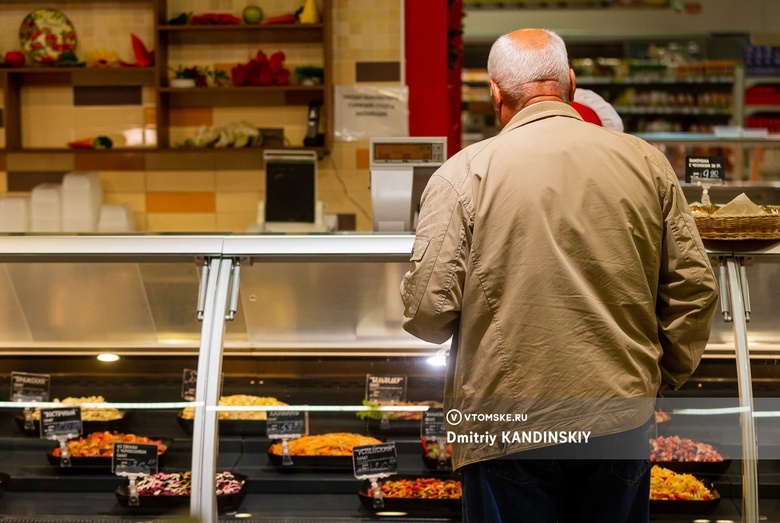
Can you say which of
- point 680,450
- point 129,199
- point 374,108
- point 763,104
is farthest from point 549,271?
point 763,104

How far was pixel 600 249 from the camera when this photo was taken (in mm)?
1706

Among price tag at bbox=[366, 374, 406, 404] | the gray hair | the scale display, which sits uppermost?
→ the gray hair

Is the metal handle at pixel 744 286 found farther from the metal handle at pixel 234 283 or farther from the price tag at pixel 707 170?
the metal handle at pixel 234 283

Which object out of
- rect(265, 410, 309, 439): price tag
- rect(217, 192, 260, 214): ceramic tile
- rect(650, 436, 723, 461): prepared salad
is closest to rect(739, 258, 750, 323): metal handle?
rect(650, 436, 723, 461): prepared salad

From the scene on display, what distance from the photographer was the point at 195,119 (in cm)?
535

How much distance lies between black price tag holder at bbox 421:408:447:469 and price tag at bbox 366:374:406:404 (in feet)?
0.42

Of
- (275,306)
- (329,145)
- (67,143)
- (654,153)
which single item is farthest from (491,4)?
(654,153)

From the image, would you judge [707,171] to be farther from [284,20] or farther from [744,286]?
[284,20]

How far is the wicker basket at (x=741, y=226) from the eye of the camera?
228 centimetres

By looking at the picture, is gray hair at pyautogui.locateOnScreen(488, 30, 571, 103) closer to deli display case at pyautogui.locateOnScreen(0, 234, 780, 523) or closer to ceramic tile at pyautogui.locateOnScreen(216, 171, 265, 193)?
deli display case at pyautogui.locateOnScreen(0, 234, 780, 523)

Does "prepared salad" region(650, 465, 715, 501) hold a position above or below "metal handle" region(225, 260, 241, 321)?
below

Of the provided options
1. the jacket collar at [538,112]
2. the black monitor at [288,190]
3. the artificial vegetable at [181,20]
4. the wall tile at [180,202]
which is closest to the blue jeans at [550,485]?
the jacket collar at [538,112]

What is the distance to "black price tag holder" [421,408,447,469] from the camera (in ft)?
8.95

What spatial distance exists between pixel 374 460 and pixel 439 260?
43.8 inches
